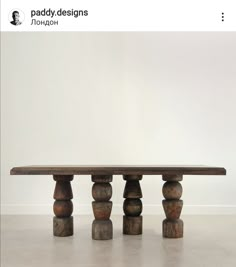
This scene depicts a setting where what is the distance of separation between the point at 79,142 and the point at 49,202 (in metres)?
0.47

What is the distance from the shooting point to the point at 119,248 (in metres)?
1.82

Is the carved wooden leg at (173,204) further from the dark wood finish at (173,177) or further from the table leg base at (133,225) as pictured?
the table leg base at (133,225)

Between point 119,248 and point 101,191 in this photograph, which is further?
point 101,191

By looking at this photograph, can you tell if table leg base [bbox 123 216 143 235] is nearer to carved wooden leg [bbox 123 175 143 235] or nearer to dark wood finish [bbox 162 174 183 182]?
carved wooden leg [bbox 123 175 143 235]

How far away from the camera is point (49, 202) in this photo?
3016 mm

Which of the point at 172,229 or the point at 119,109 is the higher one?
the point at 119,109

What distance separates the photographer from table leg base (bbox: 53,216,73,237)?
2.10 m

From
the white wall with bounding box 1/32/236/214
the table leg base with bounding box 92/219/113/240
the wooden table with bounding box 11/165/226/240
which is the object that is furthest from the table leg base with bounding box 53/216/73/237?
the white wall with bounding box 1/32/236/214

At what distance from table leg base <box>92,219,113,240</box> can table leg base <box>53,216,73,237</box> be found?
15 cm

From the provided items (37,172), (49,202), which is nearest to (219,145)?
(49,202)

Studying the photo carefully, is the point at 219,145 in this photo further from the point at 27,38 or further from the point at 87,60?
the point at 27,38
